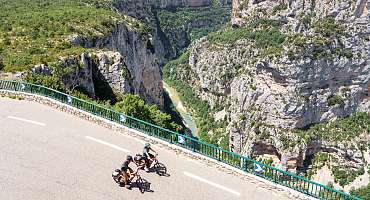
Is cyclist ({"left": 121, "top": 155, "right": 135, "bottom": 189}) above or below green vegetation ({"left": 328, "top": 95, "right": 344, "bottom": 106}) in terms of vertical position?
above

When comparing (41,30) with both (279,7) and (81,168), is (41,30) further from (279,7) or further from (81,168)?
(279,7)

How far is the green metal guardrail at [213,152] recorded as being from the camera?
3002cm

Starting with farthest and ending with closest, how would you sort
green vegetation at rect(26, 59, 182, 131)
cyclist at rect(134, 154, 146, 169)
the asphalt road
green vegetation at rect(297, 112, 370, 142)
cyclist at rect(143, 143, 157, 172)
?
1. green vegetation at rect(297, 112, 370, 142)
2. green vegetation at rect(26, 59, 182, 131)
3. cyclist at rect(143, 143, 157, 172)
4. cyclist at rect(134, 154, 146, 169)
5. the asphalt road

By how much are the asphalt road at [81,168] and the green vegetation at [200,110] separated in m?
78.6

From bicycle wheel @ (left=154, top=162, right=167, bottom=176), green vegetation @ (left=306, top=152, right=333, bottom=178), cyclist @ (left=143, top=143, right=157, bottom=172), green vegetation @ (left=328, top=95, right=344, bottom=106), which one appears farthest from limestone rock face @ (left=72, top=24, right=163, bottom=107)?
cyclist @ (left=143, top=143, right=157, bottom=172)

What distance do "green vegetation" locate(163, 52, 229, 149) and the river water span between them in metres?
1.30

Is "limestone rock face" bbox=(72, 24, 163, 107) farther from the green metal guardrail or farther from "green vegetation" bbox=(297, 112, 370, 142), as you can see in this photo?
"green vegetation" bbox=(297, 112, 370, 142)

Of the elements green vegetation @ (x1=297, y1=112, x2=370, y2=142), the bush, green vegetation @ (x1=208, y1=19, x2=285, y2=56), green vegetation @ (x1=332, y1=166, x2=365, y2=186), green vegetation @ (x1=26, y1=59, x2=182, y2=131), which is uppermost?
the bush

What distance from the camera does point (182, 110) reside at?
156m

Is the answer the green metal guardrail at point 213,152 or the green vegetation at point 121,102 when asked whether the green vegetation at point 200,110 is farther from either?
the green metal guardrail at point 213,152

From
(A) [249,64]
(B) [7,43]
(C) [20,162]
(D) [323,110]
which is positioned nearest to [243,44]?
(A) [249,64]

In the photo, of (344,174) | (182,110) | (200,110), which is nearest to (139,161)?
(344,174)

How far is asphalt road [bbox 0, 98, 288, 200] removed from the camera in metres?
29.5

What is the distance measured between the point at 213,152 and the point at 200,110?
118m
